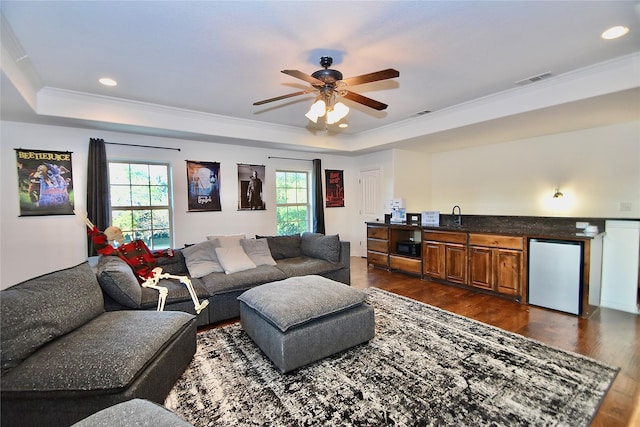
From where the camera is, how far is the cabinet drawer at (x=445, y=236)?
430 centimetres

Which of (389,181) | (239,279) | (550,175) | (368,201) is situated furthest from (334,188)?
(550,175)

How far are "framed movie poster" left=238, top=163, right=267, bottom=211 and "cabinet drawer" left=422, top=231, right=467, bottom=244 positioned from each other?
3.02m

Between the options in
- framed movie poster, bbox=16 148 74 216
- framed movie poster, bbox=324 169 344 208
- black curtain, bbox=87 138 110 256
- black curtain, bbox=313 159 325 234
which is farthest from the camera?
framed movie poster, bbox=324 169 344 208

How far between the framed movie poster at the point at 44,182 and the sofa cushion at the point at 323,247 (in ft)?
10.8

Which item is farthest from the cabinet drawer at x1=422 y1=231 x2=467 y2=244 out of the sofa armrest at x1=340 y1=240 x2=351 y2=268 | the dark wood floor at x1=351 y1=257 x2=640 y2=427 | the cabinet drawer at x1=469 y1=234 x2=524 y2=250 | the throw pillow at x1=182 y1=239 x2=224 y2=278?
the throw pillow at x1=182 y1=239 x2=224 y2=278

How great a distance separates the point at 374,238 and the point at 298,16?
429cm

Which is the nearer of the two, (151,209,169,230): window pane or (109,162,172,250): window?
(109,162,172,250): window

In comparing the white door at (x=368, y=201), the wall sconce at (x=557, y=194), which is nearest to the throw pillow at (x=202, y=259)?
the white door at (x=368, y=201)

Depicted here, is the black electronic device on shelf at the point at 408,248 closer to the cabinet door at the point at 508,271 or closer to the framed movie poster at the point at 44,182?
the cabinet door at the point at 508,271

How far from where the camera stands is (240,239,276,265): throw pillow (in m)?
3.91

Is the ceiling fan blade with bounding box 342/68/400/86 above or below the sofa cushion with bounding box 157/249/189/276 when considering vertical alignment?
above

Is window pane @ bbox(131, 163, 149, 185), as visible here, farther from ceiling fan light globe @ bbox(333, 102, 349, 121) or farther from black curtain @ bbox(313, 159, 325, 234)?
ceiling fan light globe @ bbox(333, 102, 349, 121)

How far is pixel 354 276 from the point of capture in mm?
5055

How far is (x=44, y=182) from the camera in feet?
12.1
